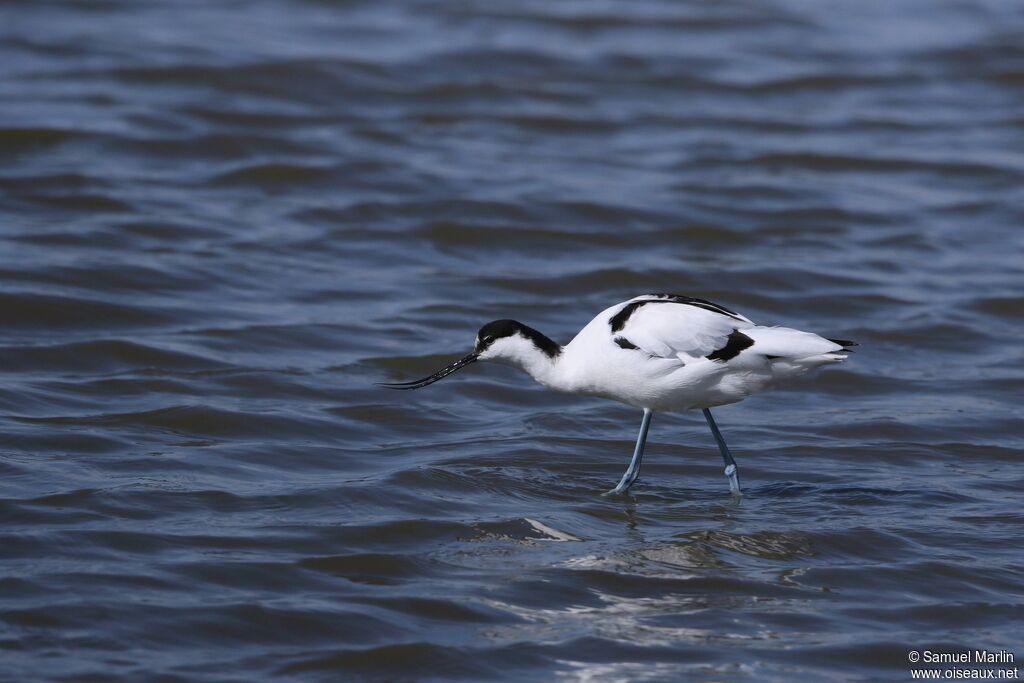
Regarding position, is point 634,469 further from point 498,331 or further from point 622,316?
point 498,331

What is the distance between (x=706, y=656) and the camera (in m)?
5.65

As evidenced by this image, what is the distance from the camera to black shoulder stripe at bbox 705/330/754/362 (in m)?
6.99

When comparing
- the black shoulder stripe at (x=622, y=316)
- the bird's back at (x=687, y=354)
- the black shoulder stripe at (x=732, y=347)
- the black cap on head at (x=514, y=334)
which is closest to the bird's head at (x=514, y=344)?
the black cap on head at (x=514, y=334)

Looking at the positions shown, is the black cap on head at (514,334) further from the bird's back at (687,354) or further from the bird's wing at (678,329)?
the bird's wing at (678,329)

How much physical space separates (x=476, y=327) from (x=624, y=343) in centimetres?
335

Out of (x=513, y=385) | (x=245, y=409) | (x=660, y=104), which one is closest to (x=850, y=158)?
(x=660, y=104)

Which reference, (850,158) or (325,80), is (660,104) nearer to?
(850,158)

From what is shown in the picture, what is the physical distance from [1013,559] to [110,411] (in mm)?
4711

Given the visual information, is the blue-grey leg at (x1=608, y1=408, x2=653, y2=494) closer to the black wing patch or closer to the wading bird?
the wading bird

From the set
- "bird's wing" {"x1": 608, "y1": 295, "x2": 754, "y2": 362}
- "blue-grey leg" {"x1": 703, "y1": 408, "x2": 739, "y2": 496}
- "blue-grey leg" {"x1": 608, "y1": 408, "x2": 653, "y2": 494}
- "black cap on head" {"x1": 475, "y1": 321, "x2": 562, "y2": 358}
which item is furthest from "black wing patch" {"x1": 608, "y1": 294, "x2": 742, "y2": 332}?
"blue-grey leg" {"x1": 703, "y1": 408, "x2": 739, "y2": 496}

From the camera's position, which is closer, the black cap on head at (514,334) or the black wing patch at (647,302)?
the black wing patch at (647,302)

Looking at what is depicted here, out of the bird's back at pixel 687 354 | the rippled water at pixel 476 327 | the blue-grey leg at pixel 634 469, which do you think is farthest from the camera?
the blue-grey leg at pixel 634 469

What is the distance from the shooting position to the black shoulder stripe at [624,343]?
23.3 feet

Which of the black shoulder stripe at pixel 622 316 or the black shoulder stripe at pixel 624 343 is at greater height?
the black shoulder stripe at pixel 622 316
